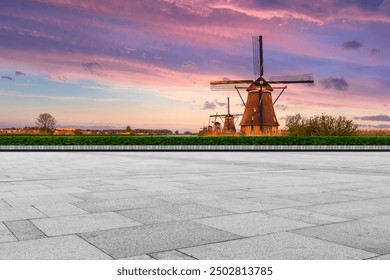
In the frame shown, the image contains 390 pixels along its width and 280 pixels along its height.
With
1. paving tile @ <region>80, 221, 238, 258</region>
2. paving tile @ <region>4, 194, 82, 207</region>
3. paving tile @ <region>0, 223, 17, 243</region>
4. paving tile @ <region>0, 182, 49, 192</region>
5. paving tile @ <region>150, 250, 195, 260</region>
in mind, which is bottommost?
Result: paving tile @ <region>150, 250, 195, 260</region>

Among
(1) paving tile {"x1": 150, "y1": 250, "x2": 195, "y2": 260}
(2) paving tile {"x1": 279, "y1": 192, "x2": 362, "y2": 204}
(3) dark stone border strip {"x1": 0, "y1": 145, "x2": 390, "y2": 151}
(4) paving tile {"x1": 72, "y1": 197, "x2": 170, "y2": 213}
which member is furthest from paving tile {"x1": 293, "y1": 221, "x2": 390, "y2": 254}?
(3) dark stone border strip {"x1": 0, "y1": 145, "x2": 390, "y2": 151}

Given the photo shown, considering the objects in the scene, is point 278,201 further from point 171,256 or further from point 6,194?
point 6,194

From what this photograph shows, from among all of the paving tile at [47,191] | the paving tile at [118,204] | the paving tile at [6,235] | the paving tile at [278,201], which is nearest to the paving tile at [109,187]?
the paving tile at [47,191]

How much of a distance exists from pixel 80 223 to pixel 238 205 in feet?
9.43

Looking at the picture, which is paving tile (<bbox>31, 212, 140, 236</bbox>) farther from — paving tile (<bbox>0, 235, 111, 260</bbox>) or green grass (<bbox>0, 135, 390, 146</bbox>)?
green grass (<bbox>0, 135, 390, 146</bbox>)

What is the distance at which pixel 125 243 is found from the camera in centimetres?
521

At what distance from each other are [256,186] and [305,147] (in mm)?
24409

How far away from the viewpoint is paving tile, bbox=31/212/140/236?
592 cm

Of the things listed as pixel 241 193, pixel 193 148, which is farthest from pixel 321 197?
pixel 193 148

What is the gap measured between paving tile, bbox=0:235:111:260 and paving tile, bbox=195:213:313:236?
188 cm

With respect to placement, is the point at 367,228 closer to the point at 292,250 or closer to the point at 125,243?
the point at 292,250
